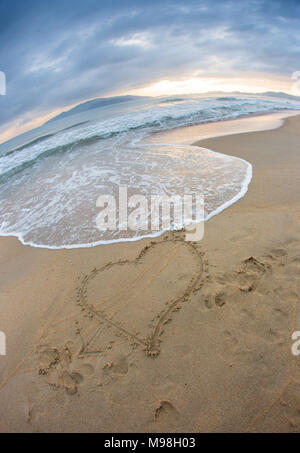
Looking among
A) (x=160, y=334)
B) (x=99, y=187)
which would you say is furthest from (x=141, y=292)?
(x=99, y=187)

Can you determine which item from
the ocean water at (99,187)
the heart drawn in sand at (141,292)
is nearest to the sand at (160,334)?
the heart drawn in sand at (141,292)

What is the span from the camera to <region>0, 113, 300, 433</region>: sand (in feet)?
6.55

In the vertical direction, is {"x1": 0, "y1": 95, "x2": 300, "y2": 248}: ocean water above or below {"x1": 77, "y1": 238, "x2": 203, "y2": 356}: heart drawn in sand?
above

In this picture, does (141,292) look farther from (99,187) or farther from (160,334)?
(99,187)

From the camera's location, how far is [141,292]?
307 centimetres

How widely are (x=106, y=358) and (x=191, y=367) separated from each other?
3.01 ft

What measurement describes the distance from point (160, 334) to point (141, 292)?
26.7 inches

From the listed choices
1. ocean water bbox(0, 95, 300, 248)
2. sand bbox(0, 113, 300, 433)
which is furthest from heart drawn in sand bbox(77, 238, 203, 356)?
ocean water bbox(0, 95, 300, 248)

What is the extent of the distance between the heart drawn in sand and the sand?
2 cm

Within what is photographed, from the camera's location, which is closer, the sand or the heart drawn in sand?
A: the sand

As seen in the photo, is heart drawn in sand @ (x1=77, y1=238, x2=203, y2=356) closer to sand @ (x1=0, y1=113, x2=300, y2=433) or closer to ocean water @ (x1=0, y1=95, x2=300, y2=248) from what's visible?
sand @ (x1=0, y1=113, x2=300, y2=433)

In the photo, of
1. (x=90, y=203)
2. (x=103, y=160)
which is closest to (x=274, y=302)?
(x=90, y=203)

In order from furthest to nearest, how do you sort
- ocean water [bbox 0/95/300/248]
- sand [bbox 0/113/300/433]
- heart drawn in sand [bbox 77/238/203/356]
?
1. ocean water [bbox 0/95/300/248]
2. heart drawn in sand [bbox 77/238/203/356]
3. sand [bbox 0/113/300/433]

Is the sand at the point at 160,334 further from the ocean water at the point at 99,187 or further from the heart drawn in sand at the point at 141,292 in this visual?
the ocean water at the point at 99,187
